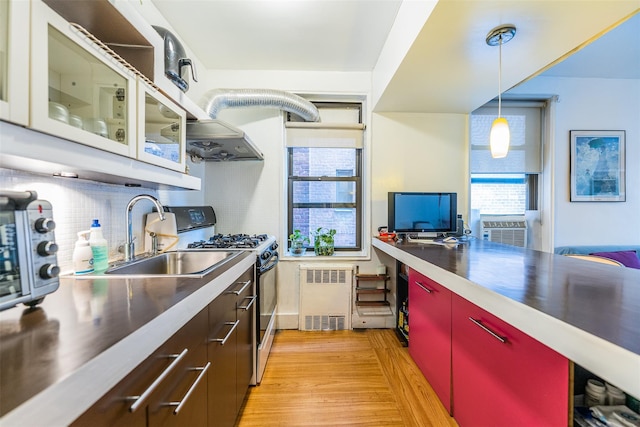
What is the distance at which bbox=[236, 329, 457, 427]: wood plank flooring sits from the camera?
147 cm

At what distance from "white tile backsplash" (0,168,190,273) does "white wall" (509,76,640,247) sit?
12.7ft

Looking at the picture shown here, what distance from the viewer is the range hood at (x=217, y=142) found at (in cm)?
171

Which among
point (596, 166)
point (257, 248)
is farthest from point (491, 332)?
point (596, 166)

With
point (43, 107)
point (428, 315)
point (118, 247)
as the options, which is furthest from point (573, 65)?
point (118, 247)

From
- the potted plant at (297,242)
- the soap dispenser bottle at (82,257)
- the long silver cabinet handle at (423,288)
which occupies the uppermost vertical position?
the soap dispenser bottle at (82,257)

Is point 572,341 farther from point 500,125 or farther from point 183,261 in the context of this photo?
point 183,261

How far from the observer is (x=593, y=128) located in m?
2.85

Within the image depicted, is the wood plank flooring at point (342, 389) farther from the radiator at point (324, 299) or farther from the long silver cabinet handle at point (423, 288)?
the long silver cabinet handle at point (423, 288)

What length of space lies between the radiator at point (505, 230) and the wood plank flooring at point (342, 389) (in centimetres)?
166

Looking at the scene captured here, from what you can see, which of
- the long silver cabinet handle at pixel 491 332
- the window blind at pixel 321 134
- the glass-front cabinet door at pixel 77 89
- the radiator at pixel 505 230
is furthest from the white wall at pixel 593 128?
the glass-front cabinet door at pixel 77 89

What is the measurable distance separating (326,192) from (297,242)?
68cm

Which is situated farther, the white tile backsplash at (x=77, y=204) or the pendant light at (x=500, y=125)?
the pendant light at (x=500, y=125)

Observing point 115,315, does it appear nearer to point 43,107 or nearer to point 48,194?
point 43,107

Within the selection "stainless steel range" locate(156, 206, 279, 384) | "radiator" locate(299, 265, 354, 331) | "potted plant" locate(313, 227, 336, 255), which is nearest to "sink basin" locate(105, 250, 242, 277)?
"stainless steel range" locate(156, 206, 279, 384)
